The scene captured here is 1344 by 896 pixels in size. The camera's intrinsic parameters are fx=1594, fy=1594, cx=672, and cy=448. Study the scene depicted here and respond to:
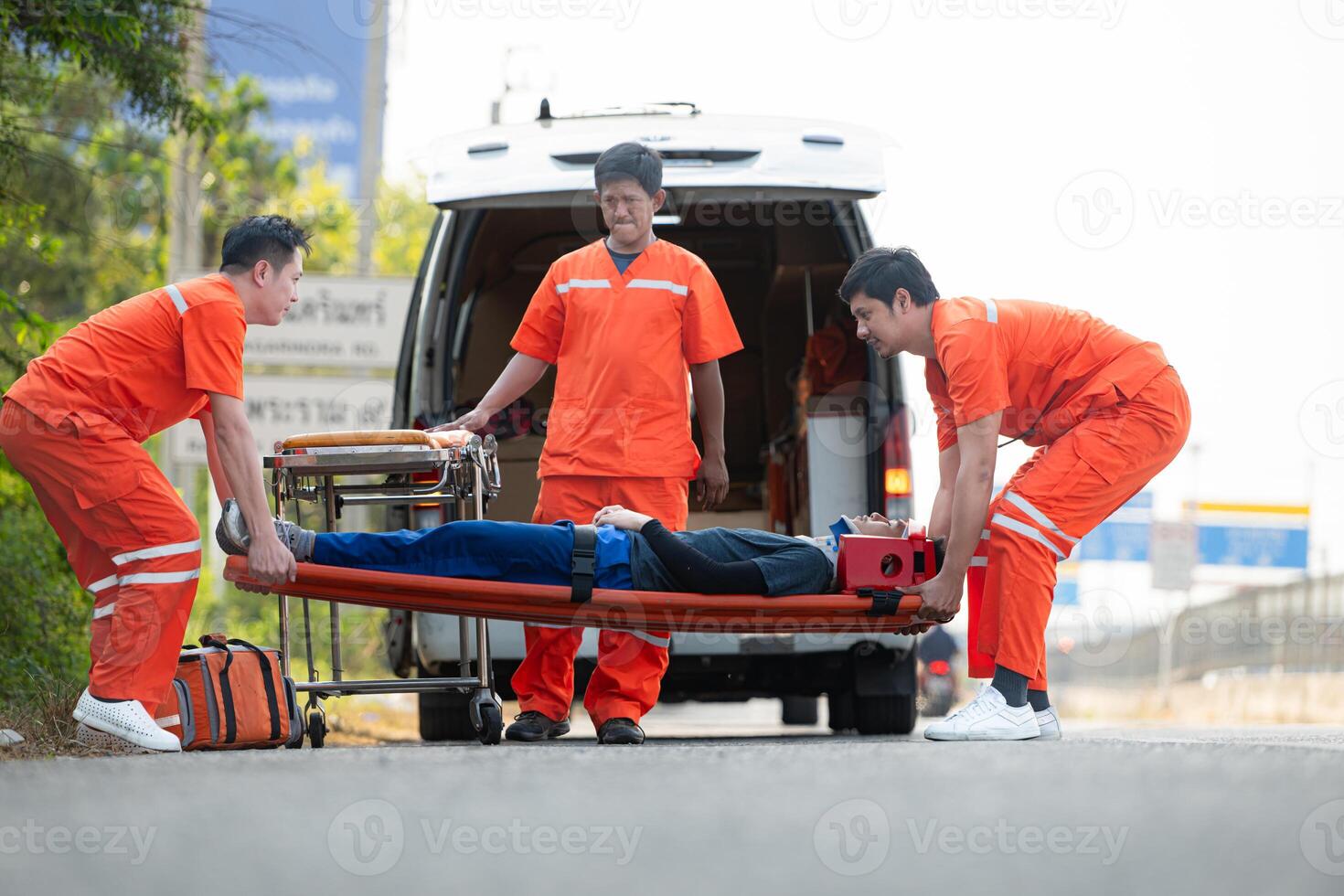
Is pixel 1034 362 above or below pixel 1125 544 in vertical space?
above

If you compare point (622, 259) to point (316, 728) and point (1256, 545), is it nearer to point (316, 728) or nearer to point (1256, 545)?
point (316, 728)

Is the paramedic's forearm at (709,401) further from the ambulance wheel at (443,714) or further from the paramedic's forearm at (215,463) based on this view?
the ambulance wheel at (443,714)

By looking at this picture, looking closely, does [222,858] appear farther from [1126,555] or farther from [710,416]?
[1126,555]

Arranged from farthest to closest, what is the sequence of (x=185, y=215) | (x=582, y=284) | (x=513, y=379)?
(x=185, y=215) < (x=513, y=379) < (x=582, y=284)

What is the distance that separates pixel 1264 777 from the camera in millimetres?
3045

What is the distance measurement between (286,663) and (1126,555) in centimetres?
3023

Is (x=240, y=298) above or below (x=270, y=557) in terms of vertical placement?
above

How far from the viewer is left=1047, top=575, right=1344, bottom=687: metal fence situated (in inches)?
646

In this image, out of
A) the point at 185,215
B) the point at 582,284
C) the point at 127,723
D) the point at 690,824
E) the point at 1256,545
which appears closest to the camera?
the point at 690,824

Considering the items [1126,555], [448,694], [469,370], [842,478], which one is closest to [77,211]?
[469,370]

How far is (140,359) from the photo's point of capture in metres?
4.13

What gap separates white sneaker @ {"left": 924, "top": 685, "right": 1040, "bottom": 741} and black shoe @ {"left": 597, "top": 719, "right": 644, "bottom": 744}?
0.85 m

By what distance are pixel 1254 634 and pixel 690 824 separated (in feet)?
58.8

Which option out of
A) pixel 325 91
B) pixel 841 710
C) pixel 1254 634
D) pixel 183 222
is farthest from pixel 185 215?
pixel 1254 634
